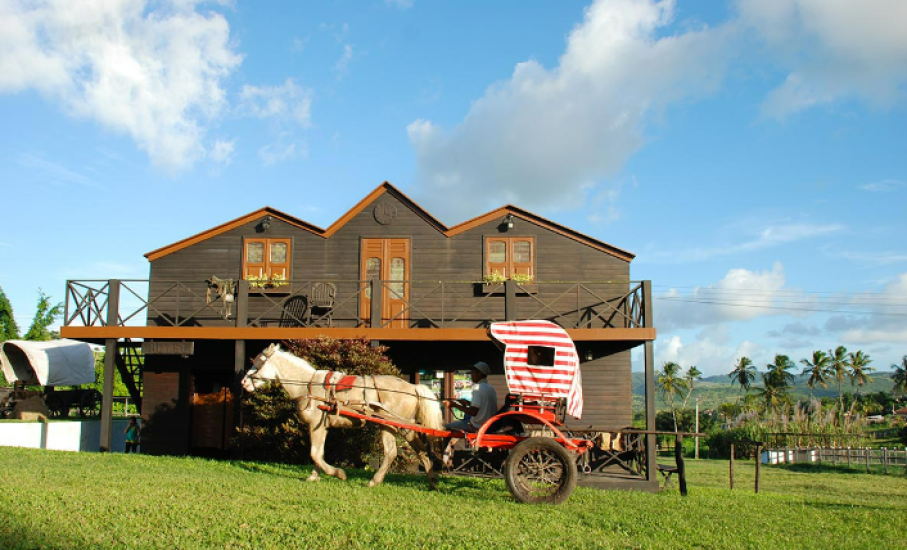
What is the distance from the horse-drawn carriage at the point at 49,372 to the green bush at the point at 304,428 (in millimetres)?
8942

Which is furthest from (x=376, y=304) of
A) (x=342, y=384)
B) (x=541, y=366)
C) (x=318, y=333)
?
(x=541, y=366)

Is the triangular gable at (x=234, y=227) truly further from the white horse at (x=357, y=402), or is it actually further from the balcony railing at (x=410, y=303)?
the white horse at (x=357, y=402)

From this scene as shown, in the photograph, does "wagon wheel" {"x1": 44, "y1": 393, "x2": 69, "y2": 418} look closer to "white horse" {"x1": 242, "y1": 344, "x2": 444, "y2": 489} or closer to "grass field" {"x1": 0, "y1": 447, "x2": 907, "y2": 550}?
"grass field" {"x1": 0, "y1": 447, "x2": 907, "y2": 550}

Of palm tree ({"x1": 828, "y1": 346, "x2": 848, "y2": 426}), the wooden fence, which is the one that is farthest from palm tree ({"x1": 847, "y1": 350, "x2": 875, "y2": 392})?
the wooden fence

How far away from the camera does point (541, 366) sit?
9570 mm

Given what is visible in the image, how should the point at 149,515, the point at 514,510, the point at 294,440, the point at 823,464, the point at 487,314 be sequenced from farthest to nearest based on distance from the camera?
the point at 823,464
the point at 487,314
the point at 294,440
the point at 514,510
the point at 149,515

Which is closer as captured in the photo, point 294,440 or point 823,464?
point 294,440

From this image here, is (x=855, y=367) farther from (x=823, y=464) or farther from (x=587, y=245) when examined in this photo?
(x=587, y=245)

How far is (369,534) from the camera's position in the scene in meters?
7.07

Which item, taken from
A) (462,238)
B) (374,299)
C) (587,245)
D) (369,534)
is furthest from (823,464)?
(369,534)

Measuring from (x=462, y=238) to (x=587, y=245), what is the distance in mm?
3176

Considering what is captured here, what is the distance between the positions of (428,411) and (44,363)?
48.7 feet

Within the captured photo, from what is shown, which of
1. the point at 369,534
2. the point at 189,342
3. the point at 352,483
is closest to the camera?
the point at 369,534

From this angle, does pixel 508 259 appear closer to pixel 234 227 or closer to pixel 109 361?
pixel 234 227
